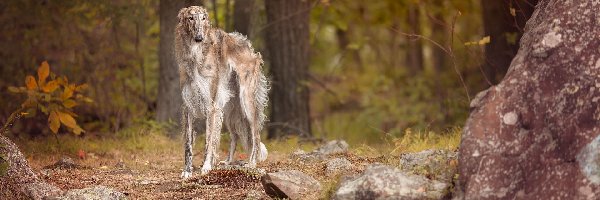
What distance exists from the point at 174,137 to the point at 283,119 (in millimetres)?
2647

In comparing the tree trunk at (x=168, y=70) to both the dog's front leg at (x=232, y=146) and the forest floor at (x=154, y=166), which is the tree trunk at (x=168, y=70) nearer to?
the forest floor at (x=154, y=166)

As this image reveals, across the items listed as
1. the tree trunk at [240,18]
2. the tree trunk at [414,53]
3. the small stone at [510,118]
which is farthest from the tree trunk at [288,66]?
the tree trunk at [414,53]

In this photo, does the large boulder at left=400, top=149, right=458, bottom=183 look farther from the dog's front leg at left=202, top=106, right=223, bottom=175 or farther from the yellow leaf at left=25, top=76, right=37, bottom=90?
the yellow leaf at left=25, top=76, right=37, bottom=90

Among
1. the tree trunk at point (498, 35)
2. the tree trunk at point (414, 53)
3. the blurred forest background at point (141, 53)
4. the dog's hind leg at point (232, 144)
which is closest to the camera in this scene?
the dog's hind leg at point (232, 144)

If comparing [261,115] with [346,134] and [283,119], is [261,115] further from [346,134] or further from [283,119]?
[346,134]

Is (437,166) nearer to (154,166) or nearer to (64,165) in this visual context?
(154,166)

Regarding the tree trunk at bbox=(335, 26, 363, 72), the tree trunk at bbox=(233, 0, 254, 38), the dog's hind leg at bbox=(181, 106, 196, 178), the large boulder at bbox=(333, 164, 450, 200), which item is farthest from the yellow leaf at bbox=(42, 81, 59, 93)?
the tree trunk at bbox=(335, 26, 363, 72)

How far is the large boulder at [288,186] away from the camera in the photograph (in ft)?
26.5

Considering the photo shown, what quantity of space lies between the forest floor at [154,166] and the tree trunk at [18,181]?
21.7 inches

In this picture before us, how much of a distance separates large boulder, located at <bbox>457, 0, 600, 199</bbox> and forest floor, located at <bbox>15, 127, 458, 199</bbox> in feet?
4.14

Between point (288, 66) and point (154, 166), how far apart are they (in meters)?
5.35

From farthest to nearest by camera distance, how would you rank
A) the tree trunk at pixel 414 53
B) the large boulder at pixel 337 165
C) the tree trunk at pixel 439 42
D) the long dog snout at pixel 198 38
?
the tree trunk at pixel 414 53 < the tree trunk at pixel 439 42 < the long dog snout at pixel 198 38 < the large boulder at pixel 337 165

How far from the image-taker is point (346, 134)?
64.0 ft

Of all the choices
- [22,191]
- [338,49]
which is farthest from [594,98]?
[338,49]
